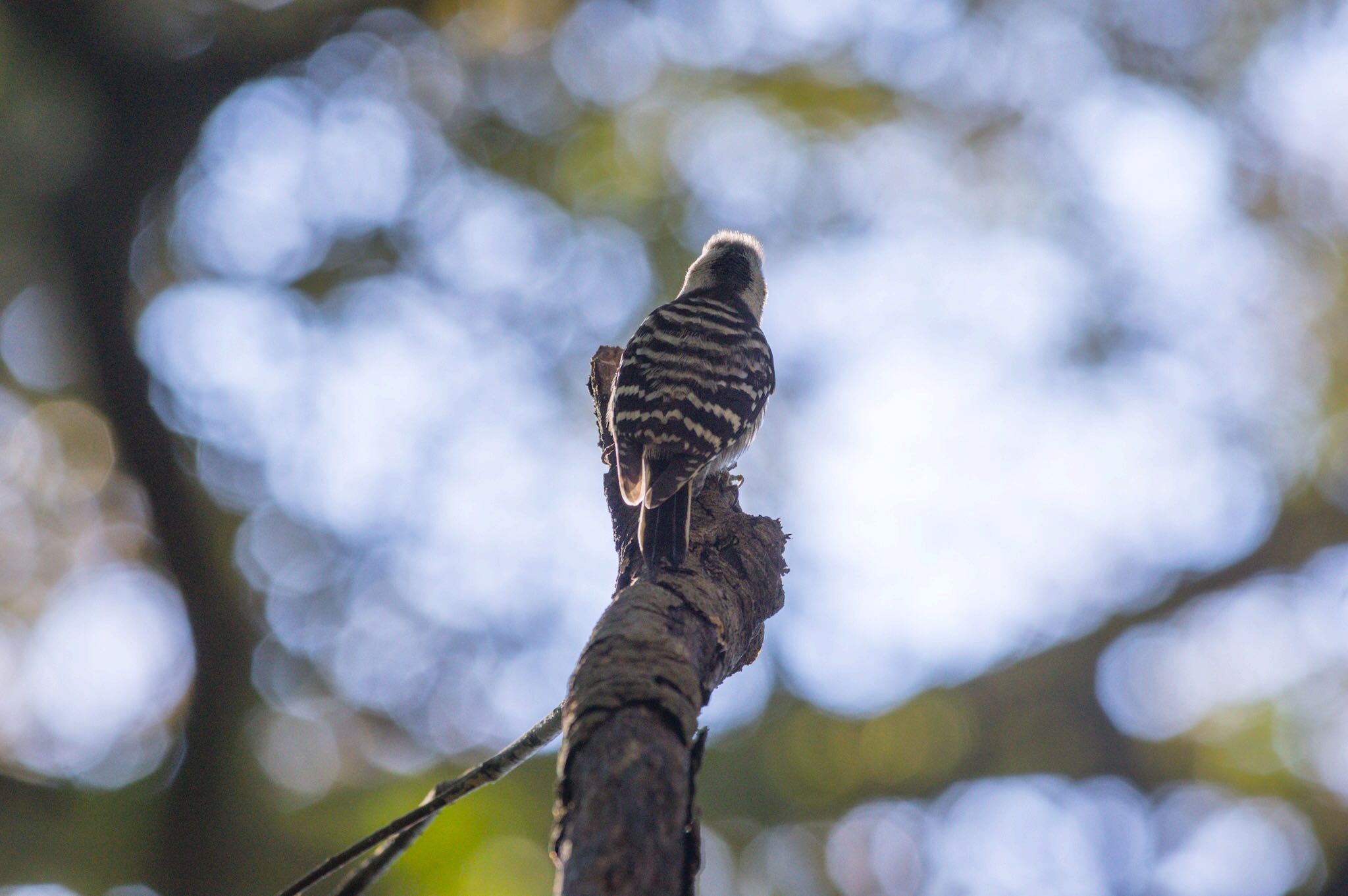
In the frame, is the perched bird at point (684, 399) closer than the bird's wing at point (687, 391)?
Yes

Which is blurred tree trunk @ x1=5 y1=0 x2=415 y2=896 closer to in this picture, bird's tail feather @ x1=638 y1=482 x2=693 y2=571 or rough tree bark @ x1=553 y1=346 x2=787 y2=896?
bird's tail feather @ x1=638 y1=482 x2=693 y2=571

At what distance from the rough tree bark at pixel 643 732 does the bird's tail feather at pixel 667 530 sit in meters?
0.09

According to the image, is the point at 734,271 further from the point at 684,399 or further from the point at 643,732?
the point at 643,732

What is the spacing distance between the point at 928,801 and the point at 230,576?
250 inches

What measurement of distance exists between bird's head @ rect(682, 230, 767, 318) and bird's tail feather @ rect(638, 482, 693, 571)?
3369mm

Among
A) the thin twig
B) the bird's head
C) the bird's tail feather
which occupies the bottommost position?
the thin twig

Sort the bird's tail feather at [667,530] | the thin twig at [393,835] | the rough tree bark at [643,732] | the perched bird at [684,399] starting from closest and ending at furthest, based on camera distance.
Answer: the rough tree bark at [643,732]
the thin twig at [393,835]
the bird's tail feather at [667,530]
the perched bird at [684,399]

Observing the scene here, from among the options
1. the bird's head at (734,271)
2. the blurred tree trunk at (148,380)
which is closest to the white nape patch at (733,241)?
the bird's head at (734,271)

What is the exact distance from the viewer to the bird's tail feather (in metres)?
2.82

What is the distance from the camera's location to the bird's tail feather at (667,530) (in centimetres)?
282

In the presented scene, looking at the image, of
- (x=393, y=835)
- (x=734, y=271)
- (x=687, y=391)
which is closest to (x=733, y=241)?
(x=734, y=271)

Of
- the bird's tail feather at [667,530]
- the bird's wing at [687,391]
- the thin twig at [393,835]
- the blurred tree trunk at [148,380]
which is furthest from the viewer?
the blurred tree trunk at [148,380]

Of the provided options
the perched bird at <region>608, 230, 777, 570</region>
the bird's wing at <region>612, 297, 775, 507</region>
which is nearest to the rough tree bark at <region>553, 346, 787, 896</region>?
the perched bird at <region>608, 230, 777, 570</region>

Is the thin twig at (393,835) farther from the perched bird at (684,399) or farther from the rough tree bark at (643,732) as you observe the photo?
the perched bird at (684,399)
